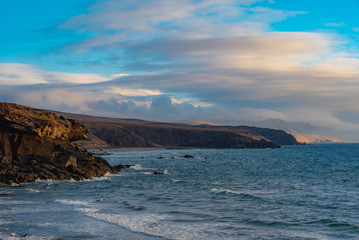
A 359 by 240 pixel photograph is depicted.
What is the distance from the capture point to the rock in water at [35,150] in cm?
4225

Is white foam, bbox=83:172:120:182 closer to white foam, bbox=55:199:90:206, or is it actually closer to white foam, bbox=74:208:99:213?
white foam, bbox=55:199:90:206

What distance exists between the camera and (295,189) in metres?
38.2

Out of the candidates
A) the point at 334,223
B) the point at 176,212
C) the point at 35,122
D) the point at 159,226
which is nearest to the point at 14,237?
the point at 159,226

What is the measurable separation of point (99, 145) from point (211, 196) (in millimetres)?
140774

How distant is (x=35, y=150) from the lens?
45969 mm

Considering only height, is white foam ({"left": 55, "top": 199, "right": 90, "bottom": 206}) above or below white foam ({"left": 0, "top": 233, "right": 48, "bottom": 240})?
below

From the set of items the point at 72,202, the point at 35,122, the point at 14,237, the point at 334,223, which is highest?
the point at 35,122

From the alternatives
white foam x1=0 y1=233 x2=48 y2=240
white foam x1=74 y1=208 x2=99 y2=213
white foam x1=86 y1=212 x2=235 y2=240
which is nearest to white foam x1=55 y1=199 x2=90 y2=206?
white foam x1=74 y1=208 x2=99 y2=213

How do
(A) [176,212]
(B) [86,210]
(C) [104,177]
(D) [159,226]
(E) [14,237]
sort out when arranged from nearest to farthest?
(E) [14,237] < (D) [159,226] < (B) [86,210] < (A) [176,212] < (C) [104,177]

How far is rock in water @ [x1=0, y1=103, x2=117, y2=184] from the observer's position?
42250mm

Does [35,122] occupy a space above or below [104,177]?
above

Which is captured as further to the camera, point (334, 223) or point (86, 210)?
point (86, 210)

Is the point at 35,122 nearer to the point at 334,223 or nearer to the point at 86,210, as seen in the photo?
the point at 86,210

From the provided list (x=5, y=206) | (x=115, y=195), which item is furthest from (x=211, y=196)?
(x=5, y=206)
